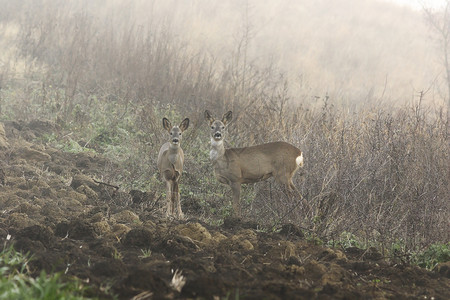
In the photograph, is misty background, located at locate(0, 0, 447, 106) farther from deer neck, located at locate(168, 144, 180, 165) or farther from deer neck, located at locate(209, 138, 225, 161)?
deer neck, located at locate(168, 144, 180, 165)

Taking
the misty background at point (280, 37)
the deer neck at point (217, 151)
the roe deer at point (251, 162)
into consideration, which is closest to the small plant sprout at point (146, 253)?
the roe deer at point (251, 162)

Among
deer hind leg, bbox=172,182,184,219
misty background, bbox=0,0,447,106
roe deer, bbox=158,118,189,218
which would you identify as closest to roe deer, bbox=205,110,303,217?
roe deer, bbox=158,118,189,218

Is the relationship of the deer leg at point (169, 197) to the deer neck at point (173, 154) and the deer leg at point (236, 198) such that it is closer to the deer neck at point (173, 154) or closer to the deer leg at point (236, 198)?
the deer neck at point (173, 154)

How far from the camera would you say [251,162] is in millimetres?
9547

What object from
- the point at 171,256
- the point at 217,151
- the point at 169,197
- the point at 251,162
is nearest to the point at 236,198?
the point at 251,162

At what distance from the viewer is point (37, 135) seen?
12.8 m

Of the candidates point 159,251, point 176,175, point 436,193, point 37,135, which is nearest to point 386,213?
point 436,193

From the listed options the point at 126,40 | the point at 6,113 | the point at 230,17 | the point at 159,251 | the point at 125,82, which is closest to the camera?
the point at 159,251

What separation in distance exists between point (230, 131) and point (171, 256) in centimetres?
752

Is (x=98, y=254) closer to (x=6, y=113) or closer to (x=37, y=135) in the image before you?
(x=37, y=135)

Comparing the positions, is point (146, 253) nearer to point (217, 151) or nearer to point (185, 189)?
point (217, 151)

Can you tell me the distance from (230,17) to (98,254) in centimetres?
2610

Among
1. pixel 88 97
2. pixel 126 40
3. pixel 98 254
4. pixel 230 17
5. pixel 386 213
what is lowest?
pixel 98 254

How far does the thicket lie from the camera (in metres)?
7.85
